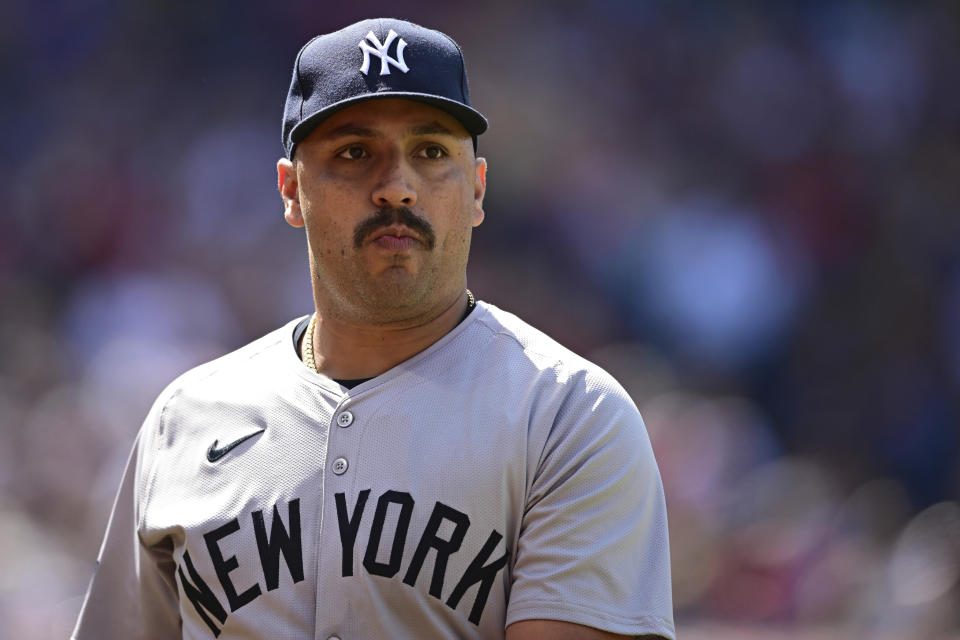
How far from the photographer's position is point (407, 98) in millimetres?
1924

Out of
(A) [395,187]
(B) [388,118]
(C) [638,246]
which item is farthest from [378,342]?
(C) [638,246]

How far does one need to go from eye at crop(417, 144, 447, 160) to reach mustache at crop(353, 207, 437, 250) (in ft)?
0.37

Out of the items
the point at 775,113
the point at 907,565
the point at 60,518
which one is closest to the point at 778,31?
the point at 775,113

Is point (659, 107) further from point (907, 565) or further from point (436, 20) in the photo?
point (907, 565)

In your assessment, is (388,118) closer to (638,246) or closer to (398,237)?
(398,237)

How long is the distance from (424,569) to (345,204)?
2.13 ft

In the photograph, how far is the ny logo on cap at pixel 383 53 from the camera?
1.93 m

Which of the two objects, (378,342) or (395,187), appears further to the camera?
(378,342)

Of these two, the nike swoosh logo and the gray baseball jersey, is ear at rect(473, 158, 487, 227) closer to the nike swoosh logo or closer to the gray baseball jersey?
the gray baseball jersey

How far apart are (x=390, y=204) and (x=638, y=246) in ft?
14.3

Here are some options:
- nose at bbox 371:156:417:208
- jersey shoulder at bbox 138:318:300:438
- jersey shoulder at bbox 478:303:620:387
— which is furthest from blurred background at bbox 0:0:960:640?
nose at bbox 371:156:417:208

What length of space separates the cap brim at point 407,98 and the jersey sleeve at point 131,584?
A: 2.19ft

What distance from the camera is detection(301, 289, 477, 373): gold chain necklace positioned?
2.12 metres

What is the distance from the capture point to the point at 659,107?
653 cm
